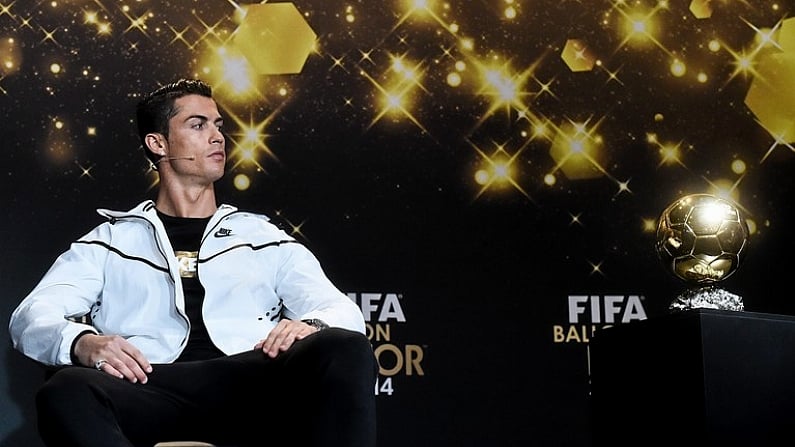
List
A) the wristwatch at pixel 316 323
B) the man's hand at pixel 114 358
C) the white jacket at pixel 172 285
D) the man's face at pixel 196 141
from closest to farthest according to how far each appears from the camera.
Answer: the man's hand at pixel 114 358 < the wristwatch at pixel 316 323 < the white jacket at pixel 172 285 < the man's face at pixel 196 141

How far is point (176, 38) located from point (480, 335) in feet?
4.02

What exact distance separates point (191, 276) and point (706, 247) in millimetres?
1185

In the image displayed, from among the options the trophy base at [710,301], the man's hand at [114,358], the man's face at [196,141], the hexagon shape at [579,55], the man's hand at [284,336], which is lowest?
the man's hand at [114,358]

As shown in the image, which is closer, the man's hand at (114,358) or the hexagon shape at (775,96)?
the man's hand at (114,358)

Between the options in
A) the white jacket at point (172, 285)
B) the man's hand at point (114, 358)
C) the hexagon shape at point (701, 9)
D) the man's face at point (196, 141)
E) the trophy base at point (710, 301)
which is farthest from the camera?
the hexagon shape at point (701, 9)

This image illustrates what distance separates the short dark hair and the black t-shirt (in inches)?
9.8

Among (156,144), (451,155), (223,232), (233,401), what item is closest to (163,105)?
(156,144)

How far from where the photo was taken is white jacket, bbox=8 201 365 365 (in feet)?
7.36

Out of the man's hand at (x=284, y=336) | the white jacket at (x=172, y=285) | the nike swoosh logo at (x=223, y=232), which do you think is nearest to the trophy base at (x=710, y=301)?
the white jacket at (x=172, y=285)

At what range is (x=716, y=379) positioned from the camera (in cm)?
211

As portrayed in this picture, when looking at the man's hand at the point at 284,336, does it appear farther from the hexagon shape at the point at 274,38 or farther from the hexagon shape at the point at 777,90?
the hexagon shape at the point at 777,90

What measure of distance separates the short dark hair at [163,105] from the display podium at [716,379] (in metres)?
1.24

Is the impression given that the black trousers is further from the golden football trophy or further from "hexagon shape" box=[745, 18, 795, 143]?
"hexagon shape" box=[745, 18, 795, 143]

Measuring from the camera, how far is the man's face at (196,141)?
8.45ft
